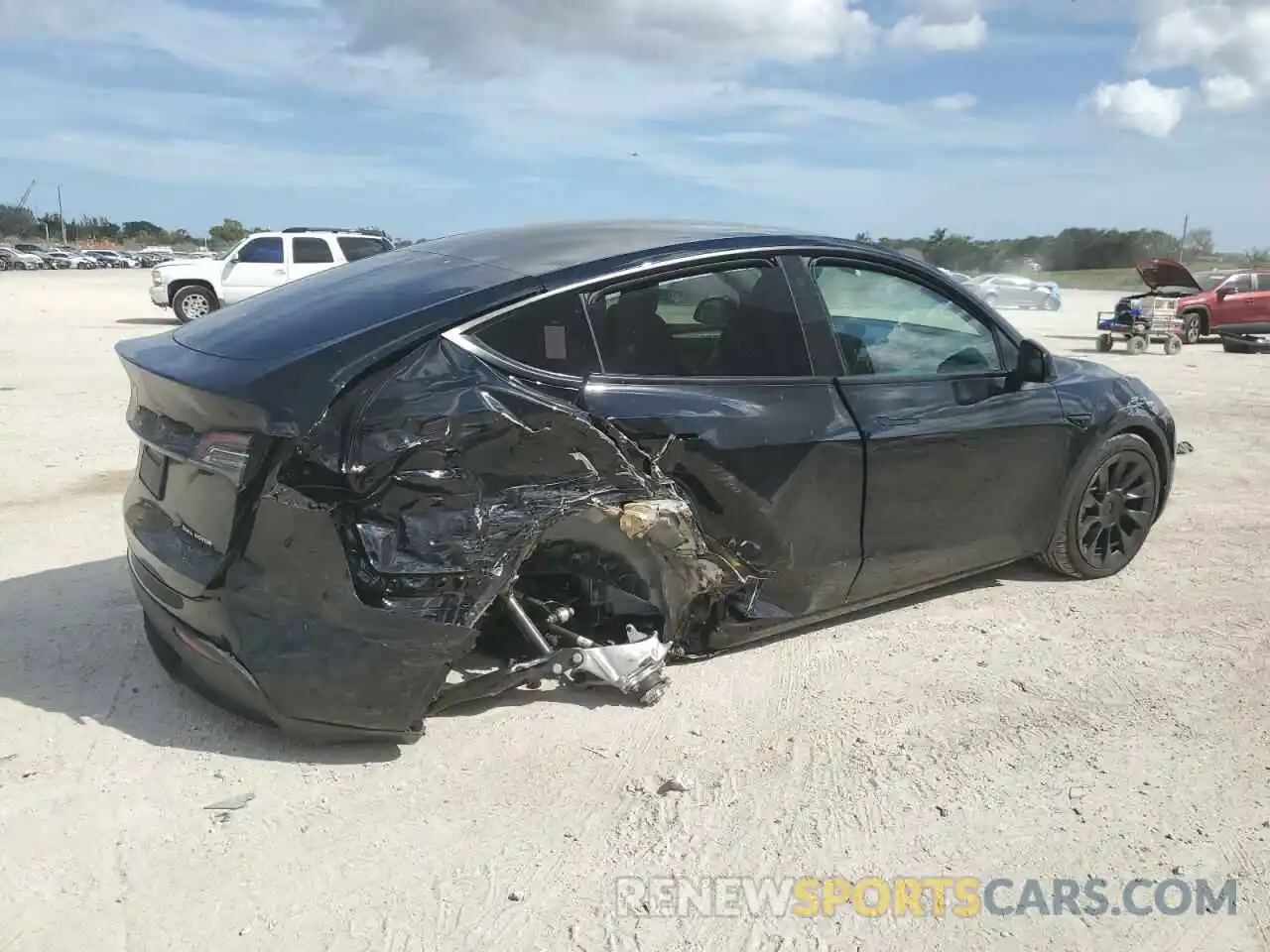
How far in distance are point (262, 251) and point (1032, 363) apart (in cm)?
1736

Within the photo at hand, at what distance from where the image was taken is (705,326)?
12.0 ft

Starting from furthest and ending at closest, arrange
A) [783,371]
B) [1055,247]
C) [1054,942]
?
[1055,247] → [783,371] → [1054,942]

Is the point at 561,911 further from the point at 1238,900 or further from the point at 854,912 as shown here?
the point at 1238,900

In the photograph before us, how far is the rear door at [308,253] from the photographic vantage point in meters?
18.6

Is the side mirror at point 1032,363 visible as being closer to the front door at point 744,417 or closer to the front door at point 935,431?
the front door at point 935,431

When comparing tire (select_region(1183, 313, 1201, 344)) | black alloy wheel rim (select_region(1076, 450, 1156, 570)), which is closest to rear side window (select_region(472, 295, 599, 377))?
black alloy wheel rim (select_region(1076, 450, 1156, 570))

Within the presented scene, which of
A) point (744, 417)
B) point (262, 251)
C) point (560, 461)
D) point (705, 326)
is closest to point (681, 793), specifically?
point (560, 461)

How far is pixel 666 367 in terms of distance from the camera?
355 centimetres

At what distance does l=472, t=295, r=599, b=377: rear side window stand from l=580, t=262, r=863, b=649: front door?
6 cm

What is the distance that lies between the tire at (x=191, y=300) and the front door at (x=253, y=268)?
20.1 inches

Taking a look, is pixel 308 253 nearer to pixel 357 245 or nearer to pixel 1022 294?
pixel 357 245

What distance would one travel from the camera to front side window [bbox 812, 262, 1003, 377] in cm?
398

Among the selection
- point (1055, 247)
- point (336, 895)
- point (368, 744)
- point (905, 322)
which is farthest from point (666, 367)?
point (1055, 247)

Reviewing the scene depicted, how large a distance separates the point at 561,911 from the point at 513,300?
6.04ft
